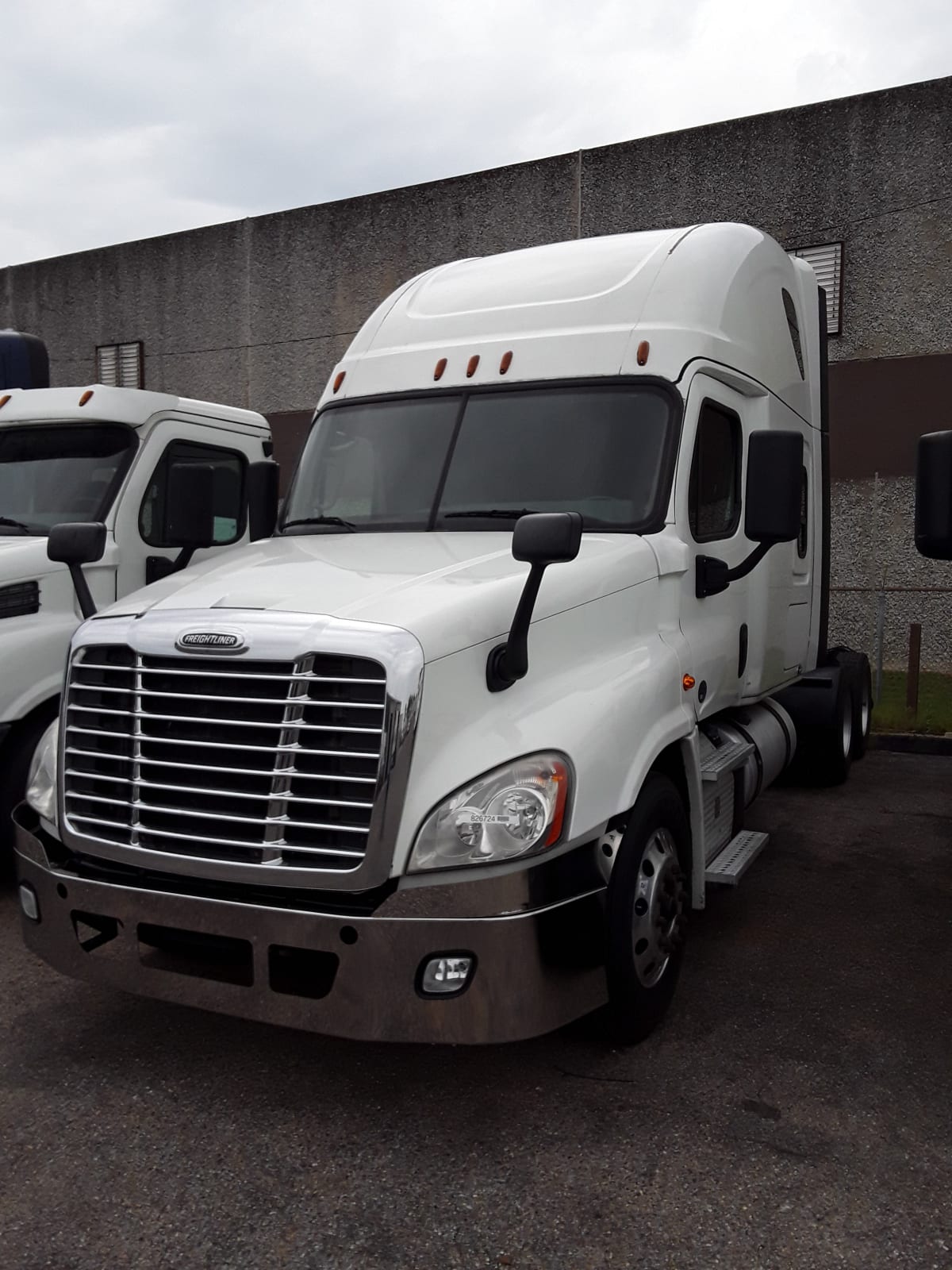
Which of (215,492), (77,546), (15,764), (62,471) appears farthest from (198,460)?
(77,546)

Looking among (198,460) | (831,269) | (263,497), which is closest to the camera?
(263,497)

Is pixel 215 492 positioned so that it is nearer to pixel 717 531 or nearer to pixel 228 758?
pixel 717 531

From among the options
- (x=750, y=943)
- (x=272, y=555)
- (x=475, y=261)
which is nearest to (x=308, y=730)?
(x=272, y=555)

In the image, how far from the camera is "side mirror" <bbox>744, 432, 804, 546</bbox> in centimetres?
452

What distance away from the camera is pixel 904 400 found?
13.3m

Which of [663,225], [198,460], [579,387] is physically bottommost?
[198,460]

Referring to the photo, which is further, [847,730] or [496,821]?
[847,730]

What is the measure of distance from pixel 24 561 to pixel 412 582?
3.05 metres

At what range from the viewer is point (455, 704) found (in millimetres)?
3418

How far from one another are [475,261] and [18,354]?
12.9 feet

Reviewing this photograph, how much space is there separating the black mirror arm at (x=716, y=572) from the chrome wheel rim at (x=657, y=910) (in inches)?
46.2

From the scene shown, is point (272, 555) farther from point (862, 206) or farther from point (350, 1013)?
point (862, 206)

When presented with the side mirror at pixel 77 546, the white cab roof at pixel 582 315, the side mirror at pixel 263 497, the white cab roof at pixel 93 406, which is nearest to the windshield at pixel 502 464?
the white cab roof at pixel 582 315

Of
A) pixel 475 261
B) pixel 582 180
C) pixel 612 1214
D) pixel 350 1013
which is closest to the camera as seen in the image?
pixel 612 1214
